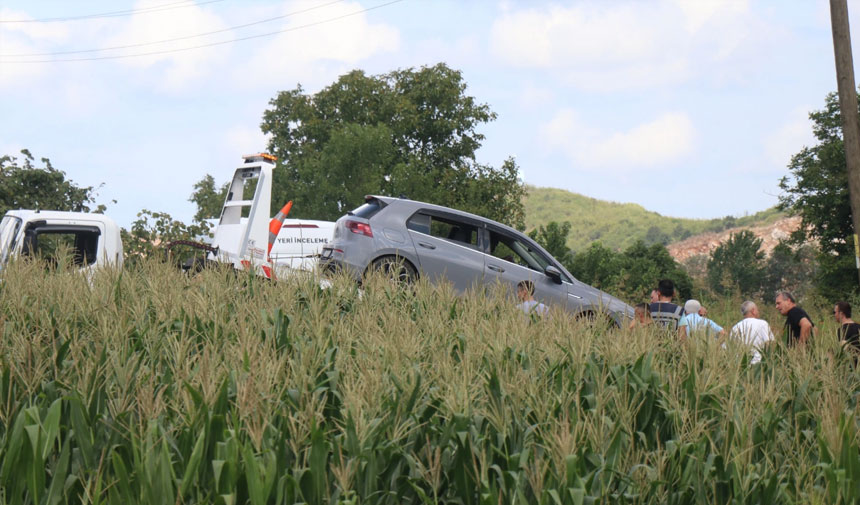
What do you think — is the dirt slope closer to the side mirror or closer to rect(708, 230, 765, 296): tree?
rect(708, 230, 765, 296): tree

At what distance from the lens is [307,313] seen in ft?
23.1

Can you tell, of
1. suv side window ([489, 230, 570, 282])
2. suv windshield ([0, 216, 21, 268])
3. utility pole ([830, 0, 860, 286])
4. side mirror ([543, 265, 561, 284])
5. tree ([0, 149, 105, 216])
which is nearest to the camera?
side mirror ([543, 265, 561, 284])

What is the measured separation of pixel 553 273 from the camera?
13.2 metres

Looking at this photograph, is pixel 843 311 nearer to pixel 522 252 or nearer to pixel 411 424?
pixel 522 252

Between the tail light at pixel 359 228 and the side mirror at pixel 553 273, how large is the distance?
106 inches

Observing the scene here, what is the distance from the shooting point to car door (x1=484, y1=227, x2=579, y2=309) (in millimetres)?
13141

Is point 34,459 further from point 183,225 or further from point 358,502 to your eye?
point 183,225

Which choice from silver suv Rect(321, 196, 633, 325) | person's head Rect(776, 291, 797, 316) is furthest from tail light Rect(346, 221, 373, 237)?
person's head Rect(776, 291, 797, 316)

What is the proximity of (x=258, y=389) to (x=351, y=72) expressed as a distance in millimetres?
48549

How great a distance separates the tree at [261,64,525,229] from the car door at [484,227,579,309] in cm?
Result: 3081

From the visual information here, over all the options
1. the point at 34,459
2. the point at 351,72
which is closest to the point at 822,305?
the point at 351,72

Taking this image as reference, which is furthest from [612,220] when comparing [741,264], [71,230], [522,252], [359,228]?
[71,230]

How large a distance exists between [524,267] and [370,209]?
2.49 m

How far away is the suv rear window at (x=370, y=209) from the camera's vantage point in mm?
12930
